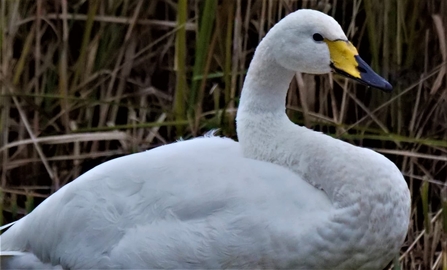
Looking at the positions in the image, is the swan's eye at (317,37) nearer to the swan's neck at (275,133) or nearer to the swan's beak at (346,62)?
the swan's beak at (346,62)

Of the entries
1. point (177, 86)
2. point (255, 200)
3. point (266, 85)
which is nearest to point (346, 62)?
point (266, 85)

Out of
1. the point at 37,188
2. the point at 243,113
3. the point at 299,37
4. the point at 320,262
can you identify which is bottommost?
the point at 37,188

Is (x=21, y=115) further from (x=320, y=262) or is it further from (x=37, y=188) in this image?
(x=320, y=262)

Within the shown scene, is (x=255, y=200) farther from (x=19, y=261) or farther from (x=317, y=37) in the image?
(x=19, y=261)

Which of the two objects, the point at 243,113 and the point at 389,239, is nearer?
the point at 389,239

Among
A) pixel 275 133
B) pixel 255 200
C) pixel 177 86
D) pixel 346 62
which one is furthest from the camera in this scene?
pixel 177 86

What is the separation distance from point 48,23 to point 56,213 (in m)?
1.22

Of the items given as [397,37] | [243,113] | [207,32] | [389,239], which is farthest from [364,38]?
[389,239]

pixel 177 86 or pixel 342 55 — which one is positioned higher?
pixel 342 55

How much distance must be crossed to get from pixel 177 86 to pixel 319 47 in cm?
94

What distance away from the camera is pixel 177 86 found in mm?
3570

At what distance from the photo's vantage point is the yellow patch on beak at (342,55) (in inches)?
107

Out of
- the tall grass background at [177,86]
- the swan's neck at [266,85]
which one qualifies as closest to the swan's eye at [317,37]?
the swan's neck at [266,85]

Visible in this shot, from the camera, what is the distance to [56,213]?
2902mm
